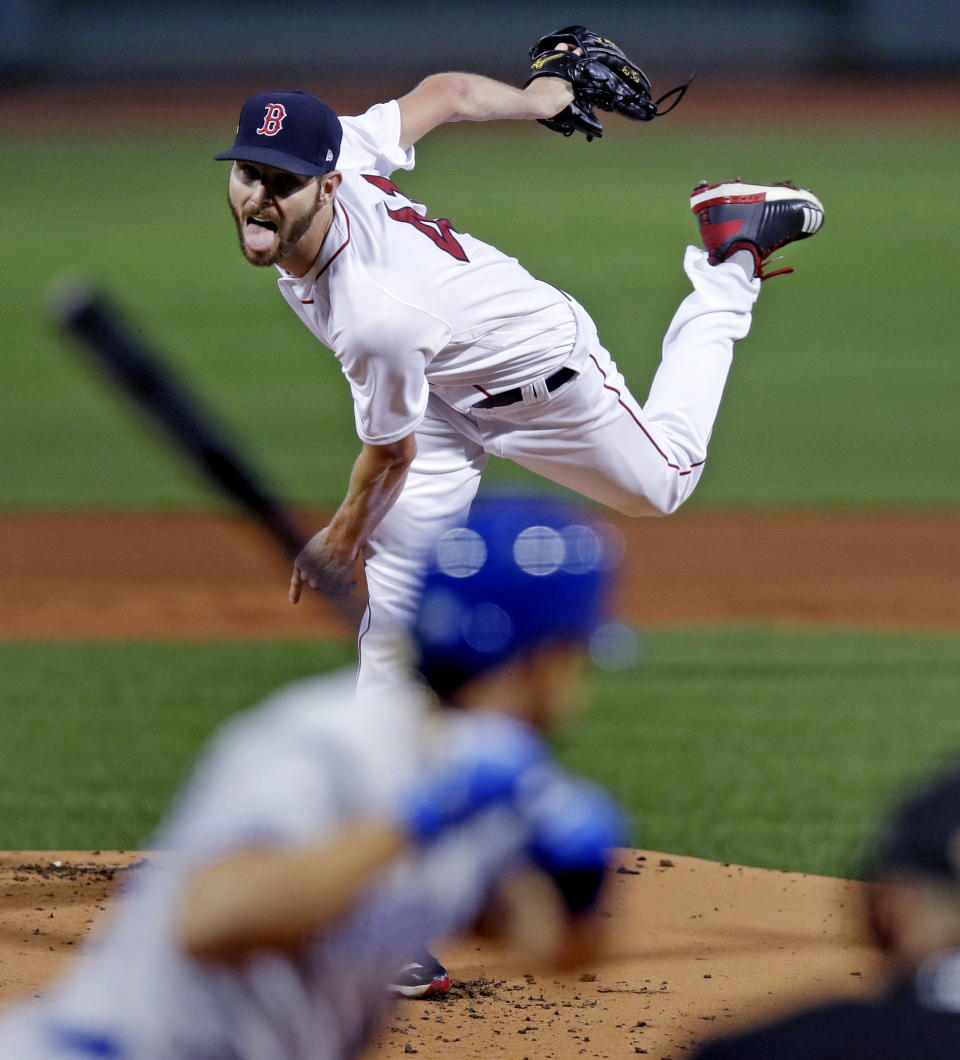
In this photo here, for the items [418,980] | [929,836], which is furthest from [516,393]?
[929,836]

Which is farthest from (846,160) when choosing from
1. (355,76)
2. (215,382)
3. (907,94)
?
(215,382)

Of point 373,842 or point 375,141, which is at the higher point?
point 375,141

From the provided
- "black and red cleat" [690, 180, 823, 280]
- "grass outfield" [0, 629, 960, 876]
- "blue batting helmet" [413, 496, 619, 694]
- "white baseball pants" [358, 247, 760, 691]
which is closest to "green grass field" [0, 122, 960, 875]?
"grass outfield" [0, 629, 960, 876]

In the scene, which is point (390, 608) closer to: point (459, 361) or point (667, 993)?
point (459, 361)

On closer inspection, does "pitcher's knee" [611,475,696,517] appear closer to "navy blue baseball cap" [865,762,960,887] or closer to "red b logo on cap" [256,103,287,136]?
"red b logo on cap" [256,103,287,136]

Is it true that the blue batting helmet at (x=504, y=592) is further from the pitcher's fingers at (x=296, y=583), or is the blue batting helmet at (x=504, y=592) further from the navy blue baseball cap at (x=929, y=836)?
the pitcher's fingers at (x=296, y=583)

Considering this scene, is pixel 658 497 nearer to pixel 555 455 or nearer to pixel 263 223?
pixel 555 455
